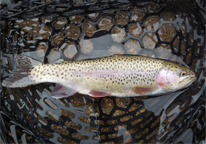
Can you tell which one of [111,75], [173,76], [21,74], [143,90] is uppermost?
[21,74]

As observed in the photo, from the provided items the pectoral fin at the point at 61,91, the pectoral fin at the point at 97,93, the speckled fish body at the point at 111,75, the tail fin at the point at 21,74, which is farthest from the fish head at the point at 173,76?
the tail fin at the point at 21,74

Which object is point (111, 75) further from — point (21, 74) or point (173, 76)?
point (21, 74)

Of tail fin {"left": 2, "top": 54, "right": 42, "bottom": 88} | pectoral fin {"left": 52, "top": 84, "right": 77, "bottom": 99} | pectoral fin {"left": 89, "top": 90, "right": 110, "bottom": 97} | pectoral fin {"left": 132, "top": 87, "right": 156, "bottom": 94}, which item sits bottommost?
pectoral fin {"left": 132, "top": 87, "right": 156, "bottom": 94}

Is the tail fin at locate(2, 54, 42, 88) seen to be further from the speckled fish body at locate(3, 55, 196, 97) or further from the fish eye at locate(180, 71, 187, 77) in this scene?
the fish eye at locate(180, 71, 187, 77)

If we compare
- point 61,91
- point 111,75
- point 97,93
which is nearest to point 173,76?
point 111,75

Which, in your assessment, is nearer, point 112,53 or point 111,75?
point 111,75

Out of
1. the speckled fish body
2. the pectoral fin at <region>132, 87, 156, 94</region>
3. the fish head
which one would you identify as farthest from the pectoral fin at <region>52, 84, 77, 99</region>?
the fish head
